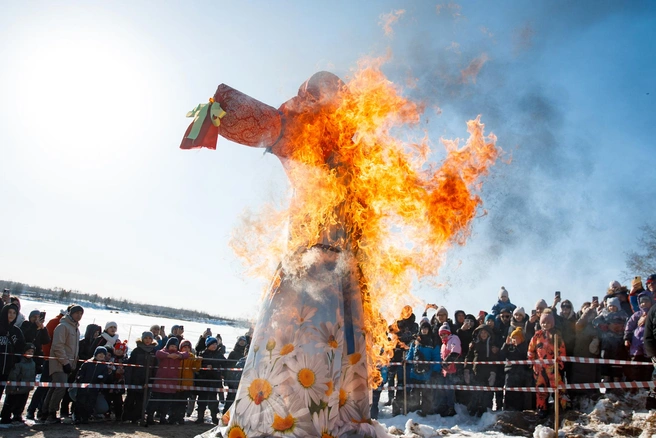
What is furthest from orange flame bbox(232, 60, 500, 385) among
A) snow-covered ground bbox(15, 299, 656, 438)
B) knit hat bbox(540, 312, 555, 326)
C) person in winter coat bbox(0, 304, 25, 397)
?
person in winter coat bbox(0, 304, 25, 397)

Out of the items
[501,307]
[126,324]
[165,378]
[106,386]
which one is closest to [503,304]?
[501,307]

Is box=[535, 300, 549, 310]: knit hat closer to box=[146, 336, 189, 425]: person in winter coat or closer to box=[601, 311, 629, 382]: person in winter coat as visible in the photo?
box=[601, 311, 629, 382]: person in winter coat

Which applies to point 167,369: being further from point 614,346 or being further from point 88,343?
point 614,346

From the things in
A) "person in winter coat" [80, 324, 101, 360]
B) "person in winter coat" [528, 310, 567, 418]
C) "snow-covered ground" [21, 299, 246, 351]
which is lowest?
"snow-covered ground" [21, 299, 246, 351]

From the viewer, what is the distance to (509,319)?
9711 millimetres

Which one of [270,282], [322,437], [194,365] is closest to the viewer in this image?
[322,437]

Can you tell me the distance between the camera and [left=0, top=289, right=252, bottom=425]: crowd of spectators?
8.09 m

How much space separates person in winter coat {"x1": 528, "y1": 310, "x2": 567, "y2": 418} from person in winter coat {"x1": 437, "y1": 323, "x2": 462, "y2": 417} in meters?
1.46

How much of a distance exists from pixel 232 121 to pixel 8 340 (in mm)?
6708

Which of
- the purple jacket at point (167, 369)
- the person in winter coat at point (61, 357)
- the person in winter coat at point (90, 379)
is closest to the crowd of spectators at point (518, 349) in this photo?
the purple jacket at point (167, 369)

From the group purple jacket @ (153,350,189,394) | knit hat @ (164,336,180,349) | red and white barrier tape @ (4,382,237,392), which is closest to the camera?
red and white barrier tape @ (4,382,237,392)

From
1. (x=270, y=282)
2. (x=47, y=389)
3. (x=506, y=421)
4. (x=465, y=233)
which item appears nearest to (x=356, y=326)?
(x=270, y=282)

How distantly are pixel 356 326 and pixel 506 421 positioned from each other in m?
5.23

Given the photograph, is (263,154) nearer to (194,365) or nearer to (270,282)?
(270,282)
